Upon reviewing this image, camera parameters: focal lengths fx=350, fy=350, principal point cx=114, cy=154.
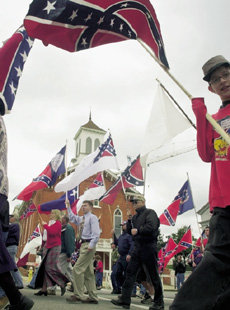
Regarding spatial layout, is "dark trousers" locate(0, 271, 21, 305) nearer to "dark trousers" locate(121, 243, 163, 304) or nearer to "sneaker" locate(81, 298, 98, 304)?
"dark trousers" locate(121, 243, 163, 304)

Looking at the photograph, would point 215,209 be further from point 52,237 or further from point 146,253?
point 52,237

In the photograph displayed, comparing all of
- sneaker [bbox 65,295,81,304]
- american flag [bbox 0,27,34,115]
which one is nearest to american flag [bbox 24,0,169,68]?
american flag [bbox 0,27,34,115]

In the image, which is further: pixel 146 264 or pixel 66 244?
pixel 66 244

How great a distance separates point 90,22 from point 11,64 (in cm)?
135

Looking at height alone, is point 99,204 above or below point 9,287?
below

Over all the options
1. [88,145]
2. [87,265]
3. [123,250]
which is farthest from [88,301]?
[88,145]

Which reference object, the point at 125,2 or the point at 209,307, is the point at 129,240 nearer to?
the point at 125,2

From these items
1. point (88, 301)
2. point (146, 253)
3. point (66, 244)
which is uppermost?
point (146, 253)

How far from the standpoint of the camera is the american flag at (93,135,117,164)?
11.9 meters

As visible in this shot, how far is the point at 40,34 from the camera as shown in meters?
3.60

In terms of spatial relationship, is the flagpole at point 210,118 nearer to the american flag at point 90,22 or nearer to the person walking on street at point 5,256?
the american flag at point 90,22

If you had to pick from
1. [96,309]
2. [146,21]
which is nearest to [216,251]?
[146,21]

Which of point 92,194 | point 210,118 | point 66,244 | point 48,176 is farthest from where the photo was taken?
point 92,194

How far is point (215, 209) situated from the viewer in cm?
222
